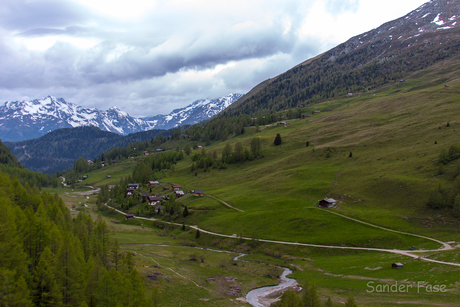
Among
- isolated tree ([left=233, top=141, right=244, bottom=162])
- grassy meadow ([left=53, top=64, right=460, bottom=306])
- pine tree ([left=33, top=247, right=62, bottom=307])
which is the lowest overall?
grassy meadow ([left=53, top=64, right=460, bottom=306])

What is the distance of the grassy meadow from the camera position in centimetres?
4906

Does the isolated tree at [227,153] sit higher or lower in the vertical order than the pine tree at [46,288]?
higher

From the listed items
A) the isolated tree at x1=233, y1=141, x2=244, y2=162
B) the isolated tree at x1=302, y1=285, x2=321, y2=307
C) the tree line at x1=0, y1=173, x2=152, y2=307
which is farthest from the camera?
the isolated tree at x1=233, y1=141, x2=244, y2=162

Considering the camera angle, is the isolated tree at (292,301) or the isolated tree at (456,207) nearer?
the isolated tree at (292,301)

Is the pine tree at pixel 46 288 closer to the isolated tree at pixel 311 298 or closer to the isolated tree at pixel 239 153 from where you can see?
the isolated tree at pixel 311 298

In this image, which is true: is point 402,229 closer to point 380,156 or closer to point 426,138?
point 380,156

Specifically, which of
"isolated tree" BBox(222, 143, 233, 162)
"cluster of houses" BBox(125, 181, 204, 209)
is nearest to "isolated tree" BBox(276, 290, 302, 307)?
"cluster of houses" BBox(125, 181, 204, 209)

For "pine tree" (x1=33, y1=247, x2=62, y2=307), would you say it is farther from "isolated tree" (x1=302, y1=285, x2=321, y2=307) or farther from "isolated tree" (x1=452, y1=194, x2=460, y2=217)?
"isolated tree" (x1=452, y1=194, x2=460, y2=217)

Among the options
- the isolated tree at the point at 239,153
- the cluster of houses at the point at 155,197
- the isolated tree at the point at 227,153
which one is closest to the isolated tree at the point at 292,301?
the cluster of houses at the point at 155,197

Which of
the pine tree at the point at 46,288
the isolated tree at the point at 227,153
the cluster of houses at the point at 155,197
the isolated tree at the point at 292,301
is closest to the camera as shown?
the pine tree at the point at 46,288

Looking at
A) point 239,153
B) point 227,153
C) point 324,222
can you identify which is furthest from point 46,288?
point 227,153

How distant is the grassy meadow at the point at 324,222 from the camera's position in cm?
4906

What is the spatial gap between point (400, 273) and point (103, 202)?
150602 mm

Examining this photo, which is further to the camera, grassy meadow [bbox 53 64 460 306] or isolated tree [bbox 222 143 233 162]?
isolated tree [bbox 222 143 233 162]
